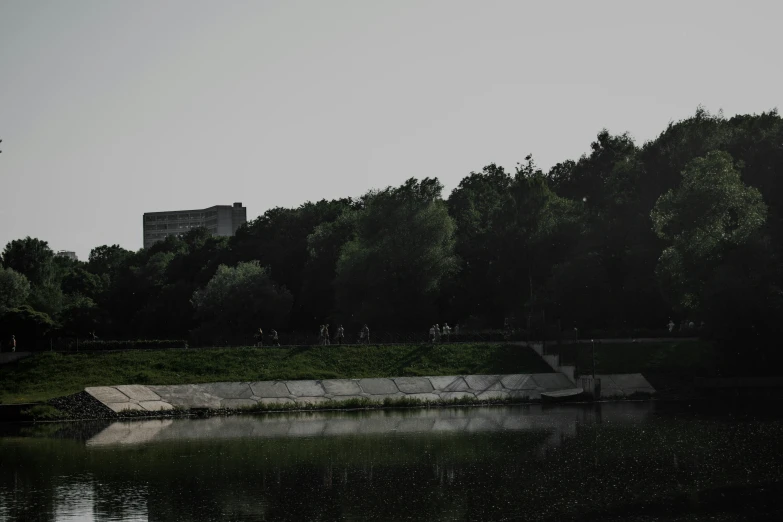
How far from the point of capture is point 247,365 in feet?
201

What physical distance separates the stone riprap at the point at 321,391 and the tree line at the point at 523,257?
9.12m

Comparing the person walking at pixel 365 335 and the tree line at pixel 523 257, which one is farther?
the person walking at pixel 365 335

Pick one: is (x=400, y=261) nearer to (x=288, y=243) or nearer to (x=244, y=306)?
(x=244, y=306)

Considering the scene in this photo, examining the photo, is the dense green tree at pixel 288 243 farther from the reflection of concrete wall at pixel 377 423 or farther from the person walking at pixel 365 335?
the reflection of concrete wall at pixel 377 423

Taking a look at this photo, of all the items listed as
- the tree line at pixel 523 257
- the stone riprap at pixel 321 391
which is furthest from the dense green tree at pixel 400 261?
the stone riprap at pixel 321 391

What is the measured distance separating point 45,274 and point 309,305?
50549 mm

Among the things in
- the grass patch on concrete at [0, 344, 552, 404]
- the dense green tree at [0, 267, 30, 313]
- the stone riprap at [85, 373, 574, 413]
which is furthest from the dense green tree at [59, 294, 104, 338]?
the stone riprap at [85, 373, 574, 413]

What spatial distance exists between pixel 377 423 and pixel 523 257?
4264cm

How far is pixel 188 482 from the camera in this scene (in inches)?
1169

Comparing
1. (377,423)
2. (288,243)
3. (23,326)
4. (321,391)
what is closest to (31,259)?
(288,243)

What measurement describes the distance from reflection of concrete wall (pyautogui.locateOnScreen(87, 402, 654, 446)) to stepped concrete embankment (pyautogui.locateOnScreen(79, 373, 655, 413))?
2.57 meters

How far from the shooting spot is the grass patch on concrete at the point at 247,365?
5703 centimetres

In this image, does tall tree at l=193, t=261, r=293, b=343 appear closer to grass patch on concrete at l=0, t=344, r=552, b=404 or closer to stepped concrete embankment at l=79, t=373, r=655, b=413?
grass patch on concrete at l=0, t=344, r=552, b=404

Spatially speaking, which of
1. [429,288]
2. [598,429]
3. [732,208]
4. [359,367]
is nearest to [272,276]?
[429,288]
